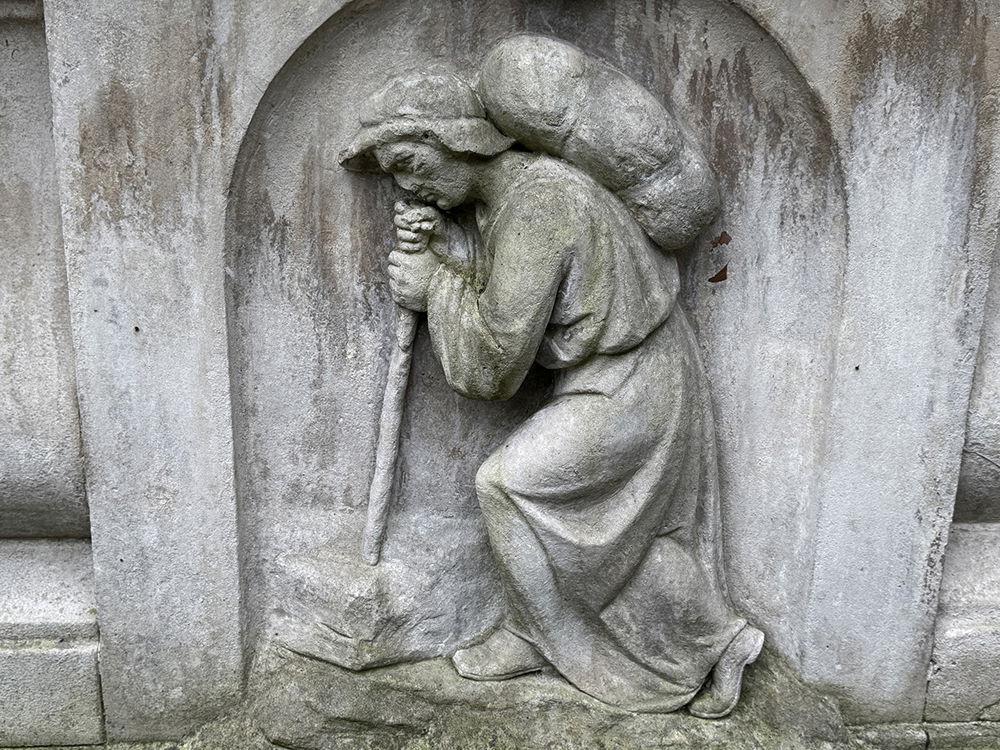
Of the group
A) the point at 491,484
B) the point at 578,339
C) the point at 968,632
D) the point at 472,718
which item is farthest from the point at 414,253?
the point at 968,632

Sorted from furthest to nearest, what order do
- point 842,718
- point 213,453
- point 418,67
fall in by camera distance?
point 842,718, point 213,453, point 418,67

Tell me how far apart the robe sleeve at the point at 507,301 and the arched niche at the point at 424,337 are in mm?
276

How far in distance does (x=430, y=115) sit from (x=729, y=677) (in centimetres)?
223

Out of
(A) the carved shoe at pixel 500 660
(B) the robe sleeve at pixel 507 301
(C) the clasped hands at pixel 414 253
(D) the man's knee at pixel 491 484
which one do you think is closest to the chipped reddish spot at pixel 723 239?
(B) the robe sleeve at pixel 507 301

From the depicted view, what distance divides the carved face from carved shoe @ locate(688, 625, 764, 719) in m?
1.87

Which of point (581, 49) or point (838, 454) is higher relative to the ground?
point (581, 49)

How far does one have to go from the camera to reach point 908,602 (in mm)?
3559

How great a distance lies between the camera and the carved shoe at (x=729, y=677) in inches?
139

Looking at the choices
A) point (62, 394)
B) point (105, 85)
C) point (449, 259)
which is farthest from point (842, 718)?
point (105, 85)

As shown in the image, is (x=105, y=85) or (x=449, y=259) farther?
(x=449, y=259)

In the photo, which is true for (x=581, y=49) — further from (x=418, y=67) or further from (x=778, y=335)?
(x=778, y=335)

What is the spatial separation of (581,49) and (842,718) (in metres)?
2.58

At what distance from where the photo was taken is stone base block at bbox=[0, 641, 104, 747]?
360 cm

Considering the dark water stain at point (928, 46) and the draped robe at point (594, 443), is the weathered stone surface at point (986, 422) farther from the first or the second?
the draped robe at point (594, 443)
